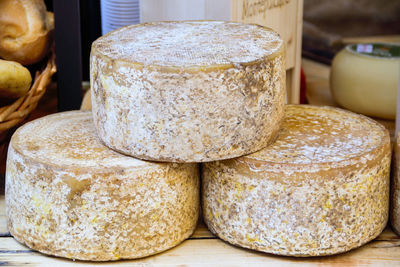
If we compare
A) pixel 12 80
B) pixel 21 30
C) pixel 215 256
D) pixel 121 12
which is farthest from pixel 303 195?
pixel 121 12

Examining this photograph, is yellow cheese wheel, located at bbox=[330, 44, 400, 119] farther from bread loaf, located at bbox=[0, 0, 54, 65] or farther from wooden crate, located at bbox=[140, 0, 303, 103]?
bread loaf, located at bbox=[0, 0, 54, 65]

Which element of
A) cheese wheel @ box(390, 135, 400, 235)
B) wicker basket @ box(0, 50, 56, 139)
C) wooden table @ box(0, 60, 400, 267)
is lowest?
wooden table @ box(0, 60, 400, 267)

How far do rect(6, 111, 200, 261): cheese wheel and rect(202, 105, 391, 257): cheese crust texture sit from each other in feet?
0.27

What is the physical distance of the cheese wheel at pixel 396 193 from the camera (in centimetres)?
121

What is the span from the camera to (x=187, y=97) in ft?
3.46

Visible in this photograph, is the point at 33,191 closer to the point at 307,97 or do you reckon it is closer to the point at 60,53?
the point at 60,53

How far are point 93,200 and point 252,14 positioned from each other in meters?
0.61

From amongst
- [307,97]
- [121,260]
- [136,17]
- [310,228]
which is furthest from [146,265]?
[307,97]

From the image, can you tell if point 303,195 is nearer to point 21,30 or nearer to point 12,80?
point 12,80

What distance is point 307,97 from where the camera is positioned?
6.70 feet

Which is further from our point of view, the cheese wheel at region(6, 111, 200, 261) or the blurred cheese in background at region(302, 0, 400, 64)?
the blurred cheese in background at region(302, 0, 400, 64)

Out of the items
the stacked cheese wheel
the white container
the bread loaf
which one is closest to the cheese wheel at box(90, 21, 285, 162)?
the stacked cheese wheel

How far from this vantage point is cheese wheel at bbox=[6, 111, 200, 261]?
1.08m

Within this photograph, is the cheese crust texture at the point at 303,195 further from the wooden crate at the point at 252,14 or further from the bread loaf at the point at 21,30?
the bread loaf at the point at 21,30
